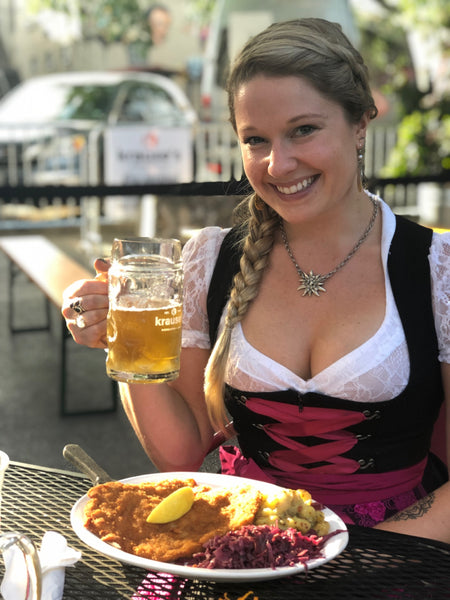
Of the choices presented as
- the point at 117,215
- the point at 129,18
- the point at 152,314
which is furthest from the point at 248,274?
the point at 129,18

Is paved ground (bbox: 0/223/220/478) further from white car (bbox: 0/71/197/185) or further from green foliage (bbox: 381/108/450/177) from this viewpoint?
green foliage (bbox: 381/108/450/177)

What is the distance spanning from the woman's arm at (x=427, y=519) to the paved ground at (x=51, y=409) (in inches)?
74.1

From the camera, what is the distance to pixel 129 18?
59.5 ft

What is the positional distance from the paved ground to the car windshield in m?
5.13

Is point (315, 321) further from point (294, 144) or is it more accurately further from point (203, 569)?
point (203, 569)

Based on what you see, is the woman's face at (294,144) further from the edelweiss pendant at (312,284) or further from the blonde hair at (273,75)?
the edelweiss pendant at (312,284)

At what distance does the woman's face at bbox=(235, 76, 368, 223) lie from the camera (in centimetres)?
188

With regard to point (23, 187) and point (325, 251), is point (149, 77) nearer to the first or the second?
point (23, 187)

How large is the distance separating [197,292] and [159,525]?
0.85 metres

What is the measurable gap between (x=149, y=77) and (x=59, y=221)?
3.17 meters

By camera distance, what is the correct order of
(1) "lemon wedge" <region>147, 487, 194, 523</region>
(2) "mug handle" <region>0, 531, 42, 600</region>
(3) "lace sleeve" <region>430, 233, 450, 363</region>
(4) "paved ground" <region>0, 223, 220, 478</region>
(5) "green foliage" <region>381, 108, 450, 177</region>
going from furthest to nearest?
(5) "green foliage" <region>381, 108, 450, 177</region> < (4) "paved ground" <region>0, 223, 220, 478</region> < (3) "lace sleeve" <region>430, 233, 450, 363</region> < (1) "lemon wedge" <region>147, 487, 194, 523</region> < (2) "mug handle" <region>0, 531, 42, 600</region>

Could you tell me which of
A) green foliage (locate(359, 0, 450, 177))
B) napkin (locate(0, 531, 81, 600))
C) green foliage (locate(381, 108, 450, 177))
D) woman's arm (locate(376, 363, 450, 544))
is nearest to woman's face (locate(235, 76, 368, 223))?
woman's arm (locate(376, 363, 450, 544))

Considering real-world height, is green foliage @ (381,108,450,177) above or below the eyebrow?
below

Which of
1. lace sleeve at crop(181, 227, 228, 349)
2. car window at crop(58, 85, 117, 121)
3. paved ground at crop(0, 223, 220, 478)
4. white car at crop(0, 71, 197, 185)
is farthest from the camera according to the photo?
car window at crop(58, 85, 117, 121)
